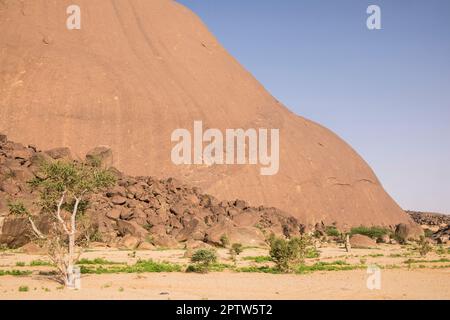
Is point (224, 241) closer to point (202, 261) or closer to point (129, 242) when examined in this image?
point (129, 242)

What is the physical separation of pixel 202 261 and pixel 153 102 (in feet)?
144

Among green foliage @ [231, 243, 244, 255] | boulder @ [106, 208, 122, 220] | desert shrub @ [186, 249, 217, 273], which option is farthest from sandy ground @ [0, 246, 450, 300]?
boulder @ [106, 208, 122, 220]

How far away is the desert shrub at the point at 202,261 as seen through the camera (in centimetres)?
2042

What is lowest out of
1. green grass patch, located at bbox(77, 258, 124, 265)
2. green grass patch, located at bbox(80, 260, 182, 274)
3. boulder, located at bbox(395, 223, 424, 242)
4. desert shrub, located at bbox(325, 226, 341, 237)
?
desert shrub, located at bbox(325, 226, 341, 237)

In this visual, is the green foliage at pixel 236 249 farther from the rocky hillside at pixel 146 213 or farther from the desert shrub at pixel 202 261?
the desert shrub at pixel 202 261

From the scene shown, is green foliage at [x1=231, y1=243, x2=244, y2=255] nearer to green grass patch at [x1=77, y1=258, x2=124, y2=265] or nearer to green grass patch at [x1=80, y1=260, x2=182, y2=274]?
green grass patch at [x1=80, y1=260, x2=182, y2=274]

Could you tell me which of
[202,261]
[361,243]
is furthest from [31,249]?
[361,243]

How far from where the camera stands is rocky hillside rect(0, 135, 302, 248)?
112 feet

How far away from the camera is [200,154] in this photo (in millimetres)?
61938

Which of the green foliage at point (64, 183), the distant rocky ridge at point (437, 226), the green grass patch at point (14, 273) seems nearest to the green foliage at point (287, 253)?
the green foliage at point (64, 183)

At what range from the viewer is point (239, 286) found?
16.2m

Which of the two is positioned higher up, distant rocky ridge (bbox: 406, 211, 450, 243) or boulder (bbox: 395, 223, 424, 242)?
boulder (bbox: 395, 223, 424, 242)

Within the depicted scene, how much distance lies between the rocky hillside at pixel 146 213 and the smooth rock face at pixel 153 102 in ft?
23.5

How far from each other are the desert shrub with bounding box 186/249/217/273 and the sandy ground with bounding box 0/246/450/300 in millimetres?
542
